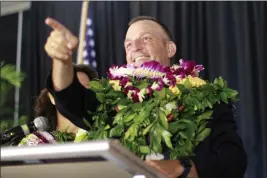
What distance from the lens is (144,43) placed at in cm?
151

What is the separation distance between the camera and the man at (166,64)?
0.89 m

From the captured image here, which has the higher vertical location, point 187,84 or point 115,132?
point 187,84

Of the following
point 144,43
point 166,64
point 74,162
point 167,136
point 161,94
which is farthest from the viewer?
point 166,64

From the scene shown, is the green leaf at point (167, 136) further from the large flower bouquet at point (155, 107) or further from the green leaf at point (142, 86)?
the green leaf at point (142, 86)

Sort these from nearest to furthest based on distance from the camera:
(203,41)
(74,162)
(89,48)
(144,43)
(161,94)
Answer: (74,162), (161,94), (144,43), (203,41), (89,48)

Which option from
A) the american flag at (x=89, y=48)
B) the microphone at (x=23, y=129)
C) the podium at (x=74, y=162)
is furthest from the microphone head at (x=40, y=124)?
the american flag at (x=89, y=48)

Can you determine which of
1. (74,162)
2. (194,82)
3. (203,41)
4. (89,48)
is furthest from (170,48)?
(89,48)

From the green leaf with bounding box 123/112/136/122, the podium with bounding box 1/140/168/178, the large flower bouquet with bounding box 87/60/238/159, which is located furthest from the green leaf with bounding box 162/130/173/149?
the podium with bounding box 1/140/168/178

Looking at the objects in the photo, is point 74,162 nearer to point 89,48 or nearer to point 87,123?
point 87,123

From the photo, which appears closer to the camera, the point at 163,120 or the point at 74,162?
the point at 74,162

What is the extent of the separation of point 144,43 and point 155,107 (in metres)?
0.29

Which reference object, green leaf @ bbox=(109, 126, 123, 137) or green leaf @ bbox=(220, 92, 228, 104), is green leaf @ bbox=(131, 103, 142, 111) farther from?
green leaf @ bbox=(220, 92, 228, 104)

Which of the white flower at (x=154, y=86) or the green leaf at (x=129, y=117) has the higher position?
the white flower at (x=154, y=86)

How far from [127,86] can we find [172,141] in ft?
0.69
